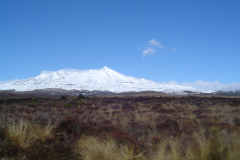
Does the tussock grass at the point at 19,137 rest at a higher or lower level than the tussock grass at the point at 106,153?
higher

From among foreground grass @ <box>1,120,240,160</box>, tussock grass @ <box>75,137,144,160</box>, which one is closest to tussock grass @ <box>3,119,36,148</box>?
foreground grass @ <box>1,120,240,160</box>

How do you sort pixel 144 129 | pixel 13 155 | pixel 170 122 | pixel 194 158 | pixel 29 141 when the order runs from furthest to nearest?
pixel 170 122
pixel 144 129
pixel 29 141
pixel 13 155
pixel 194 158

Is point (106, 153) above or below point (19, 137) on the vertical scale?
below

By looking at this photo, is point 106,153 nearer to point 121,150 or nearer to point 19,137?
point 121,150

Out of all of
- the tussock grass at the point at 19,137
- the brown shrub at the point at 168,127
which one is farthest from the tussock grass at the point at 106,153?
the brown shrub at the point at 168,127

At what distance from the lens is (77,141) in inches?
197

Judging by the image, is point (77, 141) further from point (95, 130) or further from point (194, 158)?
point (194, 158)

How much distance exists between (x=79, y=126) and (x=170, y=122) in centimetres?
390

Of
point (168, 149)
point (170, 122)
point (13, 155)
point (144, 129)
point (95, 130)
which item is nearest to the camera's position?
point (13, 155)

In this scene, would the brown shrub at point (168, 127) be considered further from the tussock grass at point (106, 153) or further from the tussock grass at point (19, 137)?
the tussock grass at point (19, 137)

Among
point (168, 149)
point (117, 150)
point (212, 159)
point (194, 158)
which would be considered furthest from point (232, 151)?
point (117, 150)

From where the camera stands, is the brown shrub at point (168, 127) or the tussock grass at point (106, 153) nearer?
the tussock grass at point (106, 153)

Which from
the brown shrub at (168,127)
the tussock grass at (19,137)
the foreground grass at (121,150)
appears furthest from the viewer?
the brown shrub at (168,127)

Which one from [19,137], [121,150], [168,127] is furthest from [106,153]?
[168,127]
